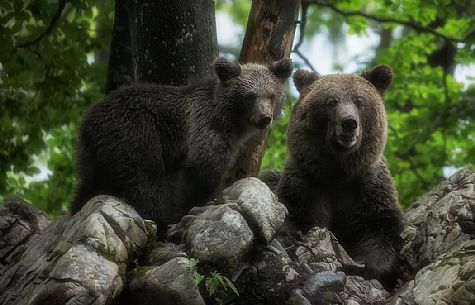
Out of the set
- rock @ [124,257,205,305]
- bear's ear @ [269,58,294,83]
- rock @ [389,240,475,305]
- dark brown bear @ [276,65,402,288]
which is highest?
bear's ear @ [269,58,294,83]

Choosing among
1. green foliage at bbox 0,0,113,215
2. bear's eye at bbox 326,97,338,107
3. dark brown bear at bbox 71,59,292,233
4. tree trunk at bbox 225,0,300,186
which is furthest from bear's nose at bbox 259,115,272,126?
green foliage at bbox 0,0,113,215

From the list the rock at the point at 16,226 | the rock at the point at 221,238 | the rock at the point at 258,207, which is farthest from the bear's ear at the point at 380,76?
the rock at the point at 16,226

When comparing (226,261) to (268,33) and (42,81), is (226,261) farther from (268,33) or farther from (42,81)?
(42,81)

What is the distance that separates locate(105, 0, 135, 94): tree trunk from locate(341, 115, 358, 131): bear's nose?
4.16 meters

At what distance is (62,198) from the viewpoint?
46.3ft

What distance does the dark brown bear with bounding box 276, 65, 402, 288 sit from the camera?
877cm

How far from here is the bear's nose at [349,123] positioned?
8.30 meters

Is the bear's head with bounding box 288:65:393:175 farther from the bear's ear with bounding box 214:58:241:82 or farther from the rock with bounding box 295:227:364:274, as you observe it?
the rock with bounding box 295:227:364:274

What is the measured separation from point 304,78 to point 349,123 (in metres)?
1.51

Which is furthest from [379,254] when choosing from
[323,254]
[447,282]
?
[447,282]

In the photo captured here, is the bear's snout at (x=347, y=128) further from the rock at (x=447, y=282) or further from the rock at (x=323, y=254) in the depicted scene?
the rock at (x=447, y=282)

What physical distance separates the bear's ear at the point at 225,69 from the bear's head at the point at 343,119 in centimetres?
82

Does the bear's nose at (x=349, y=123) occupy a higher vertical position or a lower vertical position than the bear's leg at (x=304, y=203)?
higher

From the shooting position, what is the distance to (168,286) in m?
6.64
